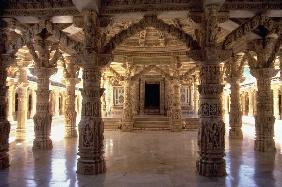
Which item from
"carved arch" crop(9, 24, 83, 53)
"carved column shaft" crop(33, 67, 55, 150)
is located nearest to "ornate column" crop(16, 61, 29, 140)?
"carved column shaft" crop(33, 67, 55, 150)

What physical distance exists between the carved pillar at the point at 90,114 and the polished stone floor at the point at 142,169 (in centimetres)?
37

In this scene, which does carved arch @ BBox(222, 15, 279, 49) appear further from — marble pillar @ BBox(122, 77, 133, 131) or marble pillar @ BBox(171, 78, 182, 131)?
marble pillar @ BBox(122, 77, 133, 131)

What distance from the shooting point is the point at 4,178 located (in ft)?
21.6

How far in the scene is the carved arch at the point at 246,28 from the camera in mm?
7161

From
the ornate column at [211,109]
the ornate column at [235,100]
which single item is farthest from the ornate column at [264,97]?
the ornate column at [211,109]

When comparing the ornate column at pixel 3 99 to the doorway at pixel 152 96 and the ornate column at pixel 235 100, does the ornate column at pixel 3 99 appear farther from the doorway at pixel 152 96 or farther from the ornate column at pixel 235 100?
the doorway at pixel 152 96

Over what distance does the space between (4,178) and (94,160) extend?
213 centimetres

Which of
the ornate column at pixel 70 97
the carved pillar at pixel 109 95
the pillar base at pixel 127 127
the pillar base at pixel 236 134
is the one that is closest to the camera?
the pillar base at pixel 236 134

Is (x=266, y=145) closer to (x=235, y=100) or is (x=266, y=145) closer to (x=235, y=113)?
(x=235, y=113)

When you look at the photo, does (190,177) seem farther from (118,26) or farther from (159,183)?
(118,26)

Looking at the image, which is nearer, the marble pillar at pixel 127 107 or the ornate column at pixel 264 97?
the ornate column at pixel 264 97

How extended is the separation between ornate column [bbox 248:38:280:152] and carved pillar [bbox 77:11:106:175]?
6.34 m

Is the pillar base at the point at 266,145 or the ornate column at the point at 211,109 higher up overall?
the ornate column at the point at 211,109

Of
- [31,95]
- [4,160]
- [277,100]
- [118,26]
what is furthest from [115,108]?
[4,160]
